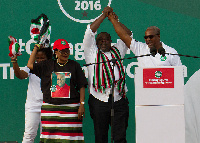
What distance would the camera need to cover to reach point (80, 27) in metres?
4.96

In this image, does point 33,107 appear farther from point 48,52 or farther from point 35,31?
point 35,31

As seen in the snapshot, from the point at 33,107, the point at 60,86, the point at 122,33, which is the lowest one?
the point at 33,107

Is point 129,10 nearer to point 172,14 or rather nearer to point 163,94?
point 172,14

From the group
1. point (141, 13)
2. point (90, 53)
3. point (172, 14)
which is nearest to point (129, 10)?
point (141, 13)

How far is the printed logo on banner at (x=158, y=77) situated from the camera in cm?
304

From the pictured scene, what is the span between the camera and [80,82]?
13.4ft

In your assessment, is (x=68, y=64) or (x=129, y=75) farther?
(x=129, y=75)

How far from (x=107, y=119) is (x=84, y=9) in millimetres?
1568

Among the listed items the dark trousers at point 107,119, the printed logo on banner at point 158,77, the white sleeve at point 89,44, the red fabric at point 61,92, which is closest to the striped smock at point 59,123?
the red fabric at point 61,92

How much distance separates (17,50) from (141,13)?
188 cm

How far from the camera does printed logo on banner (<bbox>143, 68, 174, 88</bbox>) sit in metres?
3.04

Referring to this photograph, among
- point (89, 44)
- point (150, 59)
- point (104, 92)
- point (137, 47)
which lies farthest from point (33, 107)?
point (150, 59)

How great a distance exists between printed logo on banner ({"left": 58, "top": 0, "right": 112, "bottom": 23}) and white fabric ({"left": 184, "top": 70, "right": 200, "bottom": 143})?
197cm

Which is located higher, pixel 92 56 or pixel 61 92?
pixel 92 56
